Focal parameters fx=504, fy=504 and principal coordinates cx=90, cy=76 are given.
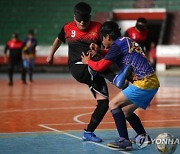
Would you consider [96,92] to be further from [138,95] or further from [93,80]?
[138,95]

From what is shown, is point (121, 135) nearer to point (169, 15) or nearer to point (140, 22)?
point (140, 22)

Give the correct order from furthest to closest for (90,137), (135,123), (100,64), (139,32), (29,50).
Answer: (29,50), (139,32), (90,137), (135,123), (100,64)

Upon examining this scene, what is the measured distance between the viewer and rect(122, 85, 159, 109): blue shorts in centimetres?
720

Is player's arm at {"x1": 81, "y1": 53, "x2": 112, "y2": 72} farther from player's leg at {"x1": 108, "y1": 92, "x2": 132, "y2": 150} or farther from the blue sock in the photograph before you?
the blue sock

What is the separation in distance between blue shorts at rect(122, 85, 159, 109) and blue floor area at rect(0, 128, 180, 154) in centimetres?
70

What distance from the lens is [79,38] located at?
8273 mm

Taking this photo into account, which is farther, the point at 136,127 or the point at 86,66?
the point at 86,66

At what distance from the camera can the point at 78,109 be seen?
12398 millimetres

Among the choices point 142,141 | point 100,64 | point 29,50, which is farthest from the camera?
point 29,50

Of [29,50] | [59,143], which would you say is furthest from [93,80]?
[29,50]

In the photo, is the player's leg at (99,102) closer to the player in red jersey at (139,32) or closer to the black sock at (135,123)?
the black sock at (135,123)

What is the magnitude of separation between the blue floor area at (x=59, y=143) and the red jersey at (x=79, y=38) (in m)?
1.31

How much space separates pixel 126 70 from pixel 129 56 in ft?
0.67

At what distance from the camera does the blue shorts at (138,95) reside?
7199 millimetres
